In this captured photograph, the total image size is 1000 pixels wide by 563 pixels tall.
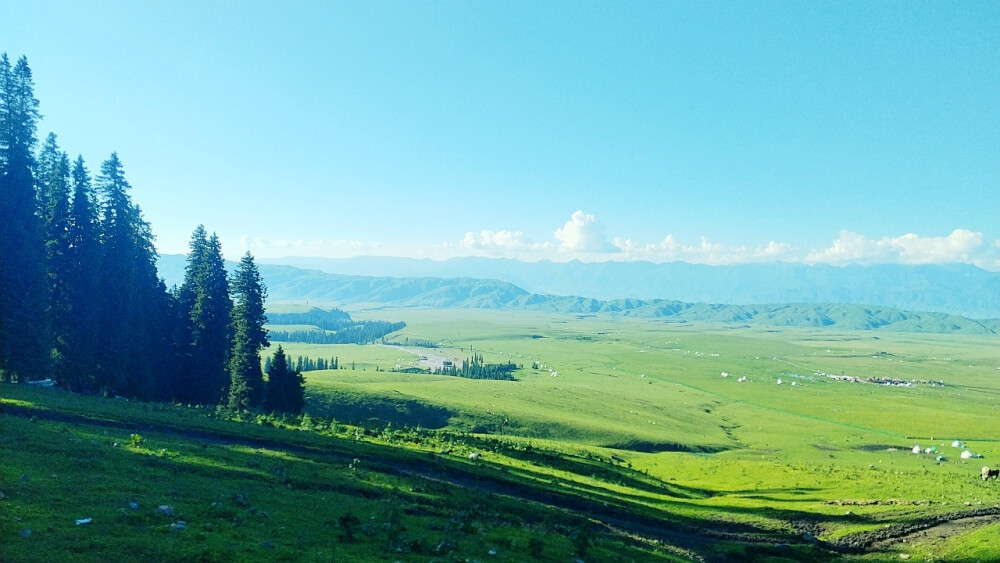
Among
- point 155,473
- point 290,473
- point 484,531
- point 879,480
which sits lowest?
point 879,480

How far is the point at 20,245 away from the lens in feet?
147

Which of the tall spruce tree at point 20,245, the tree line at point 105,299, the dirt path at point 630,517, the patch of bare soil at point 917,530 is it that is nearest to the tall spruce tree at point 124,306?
the tree line at point 105,299

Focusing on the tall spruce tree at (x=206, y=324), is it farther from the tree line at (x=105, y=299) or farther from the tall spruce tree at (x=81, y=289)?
the tall spruce tree at (x=81, y=289)

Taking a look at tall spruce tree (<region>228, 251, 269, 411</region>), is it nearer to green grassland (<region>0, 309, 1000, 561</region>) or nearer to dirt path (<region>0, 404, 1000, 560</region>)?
green grassland (<region>0, 309, 1000, 561</region>)

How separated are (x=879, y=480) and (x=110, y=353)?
91.2 meters

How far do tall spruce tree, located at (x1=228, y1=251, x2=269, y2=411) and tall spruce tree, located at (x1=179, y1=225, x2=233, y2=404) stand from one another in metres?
1.34

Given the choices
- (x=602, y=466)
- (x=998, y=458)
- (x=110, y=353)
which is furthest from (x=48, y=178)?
(x=998, y=458)

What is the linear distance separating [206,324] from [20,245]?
2438cm

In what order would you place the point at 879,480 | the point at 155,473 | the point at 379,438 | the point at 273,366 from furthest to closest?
1. the point at 273,366
2. the point at 879,480
3. the point at 379,438
4. the point at 155,473

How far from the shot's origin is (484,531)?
2645 centimetres

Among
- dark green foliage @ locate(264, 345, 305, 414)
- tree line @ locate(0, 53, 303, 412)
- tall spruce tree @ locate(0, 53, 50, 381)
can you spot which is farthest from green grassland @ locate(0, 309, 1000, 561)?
dark green foliage @ locate(264, 345, 305, 414)

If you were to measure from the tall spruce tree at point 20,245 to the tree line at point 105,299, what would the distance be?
94 millimetres

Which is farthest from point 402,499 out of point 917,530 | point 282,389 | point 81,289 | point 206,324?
point 206,324

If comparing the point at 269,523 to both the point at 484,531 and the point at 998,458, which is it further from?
the point at 998,458
